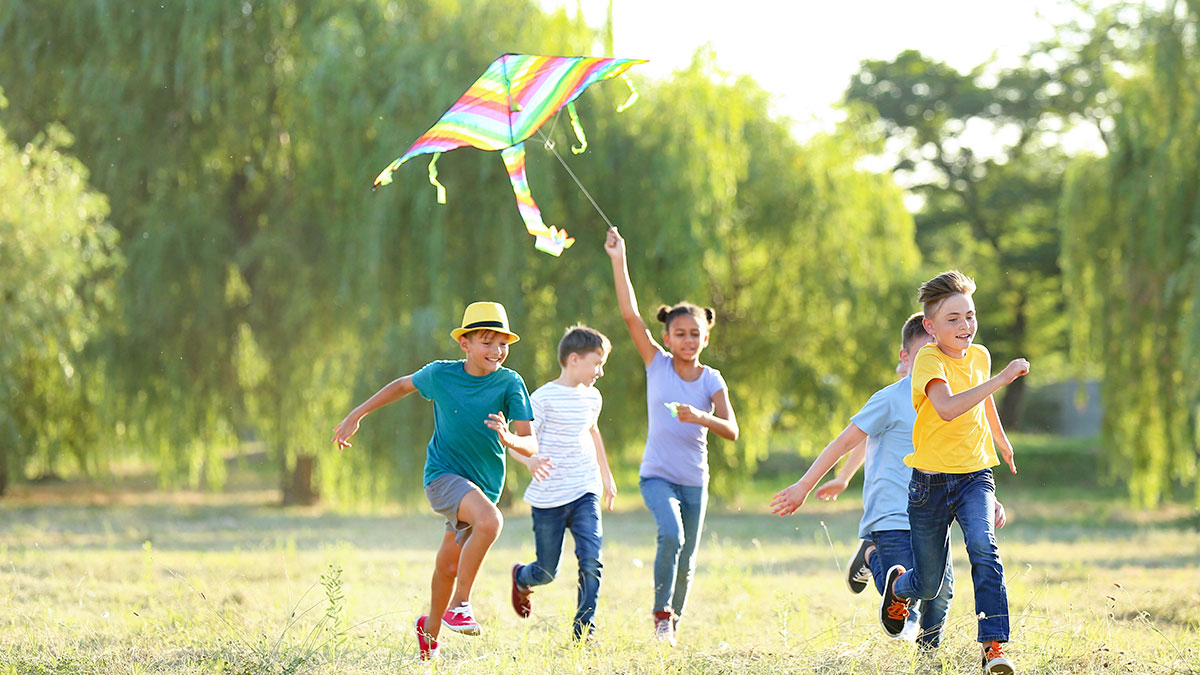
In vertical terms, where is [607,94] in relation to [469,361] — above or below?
above

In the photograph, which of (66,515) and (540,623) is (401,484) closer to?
(66,515)

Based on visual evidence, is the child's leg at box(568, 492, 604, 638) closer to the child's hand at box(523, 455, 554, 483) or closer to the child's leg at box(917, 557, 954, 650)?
the child's hand at box(523, 455, 554, 483)

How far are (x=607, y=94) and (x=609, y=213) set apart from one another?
144 cm

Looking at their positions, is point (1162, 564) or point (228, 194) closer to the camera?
point (1162, 564)

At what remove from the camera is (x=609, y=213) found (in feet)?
52.3

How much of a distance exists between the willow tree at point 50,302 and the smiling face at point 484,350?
34.5 ft

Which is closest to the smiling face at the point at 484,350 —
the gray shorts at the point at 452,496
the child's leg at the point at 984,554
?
the gray shorts at the point at 452,496

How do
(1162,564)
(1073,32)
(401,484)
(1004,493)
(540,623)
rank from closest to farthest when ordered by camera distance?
(540,623) < (1162,564) < (401,484) < (1004,493) < (1073,32)

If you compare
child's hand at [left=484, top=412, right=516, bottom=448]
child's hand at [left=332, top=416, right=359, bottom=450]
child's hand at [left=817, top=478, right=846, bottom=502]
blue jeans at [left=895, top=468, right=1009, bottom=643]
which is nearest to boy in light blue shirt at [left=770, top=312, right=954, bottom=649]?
child's hand at [left=817, top=478, right=846, bottom=502]

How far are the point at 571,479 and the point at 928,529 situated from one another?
1.77 meters

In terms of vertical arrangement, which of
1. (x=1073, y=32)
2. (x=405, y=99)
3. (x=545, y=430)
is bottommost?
(x=545, y=430)

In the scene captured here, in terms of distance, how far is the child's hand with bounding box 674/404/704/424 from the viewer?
574 cm

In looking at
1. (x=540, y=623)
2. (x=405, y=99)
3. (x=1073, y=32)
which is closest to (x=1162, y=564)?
(x=540, y=623)

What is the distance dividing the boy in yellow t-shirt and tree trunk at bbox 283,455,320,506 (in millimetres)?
15348
